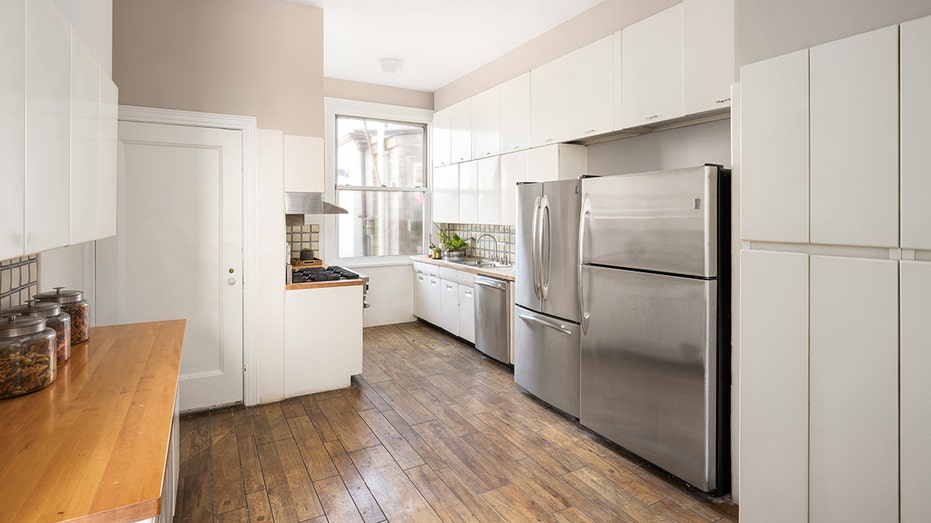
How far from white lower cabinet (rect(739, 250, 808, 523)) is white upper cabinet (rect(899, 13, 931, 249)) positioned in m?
0.33

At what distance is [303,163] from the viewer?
3609 millimetres

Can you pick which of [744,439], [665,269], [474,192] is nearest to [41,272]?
[665,269]

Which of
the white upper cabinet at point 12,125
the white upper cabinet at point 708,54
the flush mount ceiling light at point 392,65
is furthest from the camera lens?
the flush mount ceiling light at point 392,65

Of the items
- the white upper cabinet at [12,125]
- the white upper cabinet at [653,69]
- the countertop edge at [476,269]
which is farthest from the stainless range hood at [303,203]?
the white upper cabinet at [12,125]

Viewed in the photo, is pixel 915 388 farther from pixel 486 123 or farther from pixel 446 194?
pixel 446 194

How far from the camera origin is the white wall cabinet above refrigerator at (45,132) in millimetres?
984

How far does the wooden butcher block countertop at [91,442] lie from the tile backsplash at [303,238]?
298cm

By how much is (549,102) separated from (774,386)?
296cm

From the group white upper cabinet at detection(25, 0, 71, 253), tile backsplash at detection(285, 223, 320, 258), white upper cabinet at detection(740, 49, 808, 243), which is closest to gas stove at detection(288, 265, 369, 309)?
tile backsplash at detection(285, 223, 320, 258)

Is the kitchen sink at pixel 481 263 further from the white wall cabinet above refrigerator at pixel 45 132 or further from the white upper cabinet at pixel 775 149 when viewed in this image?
the white wall cabinet above refrigerator at pixel 45 132

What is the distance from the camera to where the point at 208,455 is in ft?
9.05

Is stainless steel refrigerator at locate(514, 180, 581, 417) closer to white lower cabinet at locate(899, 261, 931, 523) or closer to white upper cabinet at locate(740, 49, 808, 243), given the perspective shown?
white upper cabinet at locate(740, 49, 808, 243)

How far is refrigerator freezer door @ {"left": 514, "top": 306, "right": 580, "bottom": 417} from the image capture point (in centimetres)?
321

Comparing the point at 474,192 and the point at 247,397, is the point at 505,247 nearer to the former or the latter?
the point at 474,192
